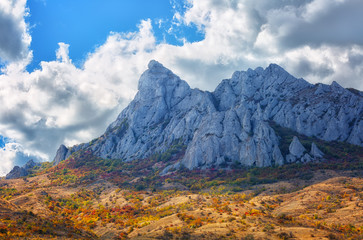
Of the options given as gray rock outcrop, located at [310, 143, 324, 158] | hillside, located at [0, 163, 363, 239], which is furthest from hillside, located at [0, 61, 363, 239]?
gray rock outcrop, located at [310, 143, 324, 158]

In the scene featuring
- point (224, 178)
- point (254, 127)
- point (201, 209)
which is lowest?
point (201, 209)

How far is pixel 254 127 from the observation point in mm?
140500

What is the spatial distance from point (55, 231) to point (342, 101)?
153201mm

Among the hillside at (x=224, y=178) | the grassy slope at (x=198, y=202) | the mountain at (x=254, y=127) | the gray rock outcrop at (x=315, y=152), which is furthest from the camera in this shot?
the mountain at (x=254, y=127)

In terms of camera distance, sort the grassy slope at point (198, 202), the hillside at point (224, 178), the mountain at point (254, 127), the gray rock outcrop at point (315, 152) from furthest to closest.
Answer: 1. the mountain at point (254, 127)
2. the gray rock outcrop at point (315, 152)
3. the hillside at point (224, 178)
4. the grassy slope at point (198, 202)

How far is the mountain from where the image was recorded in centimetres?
12231

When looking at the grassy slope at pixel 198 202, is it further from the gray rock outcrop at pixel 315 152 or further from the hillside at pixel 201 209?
the gray rock outcrop at pixel 315 152

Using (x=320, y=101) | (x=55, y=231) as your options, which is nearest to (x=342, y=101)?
(x=320, y=101)

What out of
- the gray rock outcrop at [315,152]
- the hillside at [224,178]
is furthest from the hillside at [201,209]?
the gray rock outcrop at [315,152]

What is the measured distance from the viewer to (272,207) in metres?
62.2

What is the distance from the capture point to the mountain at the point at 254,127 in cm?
12231

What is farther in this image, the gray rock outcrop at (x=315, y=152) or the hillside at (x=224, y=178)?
the gray rock outcrop at (x=315, y=152)

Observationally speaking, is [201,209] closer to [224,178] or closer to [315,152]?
[224,178]

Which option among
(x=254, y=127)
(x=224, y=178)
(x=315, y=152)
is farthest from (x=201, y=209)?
(x=254, y=127)
